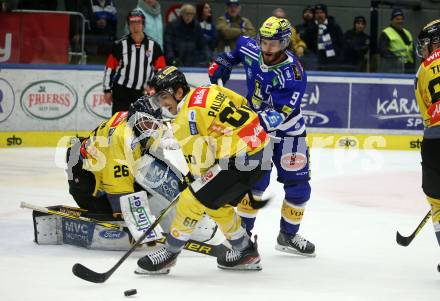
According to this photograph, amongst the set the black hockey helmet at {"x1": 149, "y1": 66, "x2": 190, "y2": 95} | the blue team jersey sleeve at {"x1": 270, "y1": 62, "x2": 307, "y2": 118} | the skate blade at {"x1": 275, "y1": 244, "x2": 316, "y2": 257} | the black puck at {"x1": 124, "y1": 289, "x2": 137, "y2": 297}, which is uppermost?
the black hockey helmet at {"x1": 149, "y1": 66, "x2": 190, "y2": 95}

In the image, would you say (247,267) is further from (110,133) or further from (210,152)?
(110,133)

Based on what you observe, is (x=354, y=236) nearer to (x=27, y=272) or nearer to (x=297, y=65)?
(x=297, y=65)

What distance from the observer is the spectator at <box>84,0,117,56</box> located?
10641 mm

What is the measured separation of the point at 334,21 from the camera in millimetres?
11594

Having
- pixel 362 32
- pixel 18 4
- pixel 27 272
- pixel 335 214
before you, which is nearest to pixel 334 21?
pixel 362 32

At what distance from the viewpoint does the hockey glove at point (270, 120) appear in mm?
4984

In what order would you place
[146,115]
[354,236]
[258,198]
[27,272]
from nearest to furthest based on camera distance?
[27,272], [146,115], [258,198], [354,236]

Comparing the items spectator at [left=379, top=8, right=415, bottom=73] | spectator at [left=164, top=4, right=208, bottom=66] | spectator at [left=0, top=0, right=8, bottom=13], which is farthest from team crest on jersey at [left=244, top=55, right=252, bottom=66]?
spectator at [left=379, top=8, right=415, bottom=73]

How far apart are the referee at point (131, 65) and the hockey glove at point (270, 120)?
3.90 metres

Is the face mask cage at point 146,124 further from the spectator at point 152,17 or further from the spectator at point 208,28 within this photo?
the spectator at point 208,28

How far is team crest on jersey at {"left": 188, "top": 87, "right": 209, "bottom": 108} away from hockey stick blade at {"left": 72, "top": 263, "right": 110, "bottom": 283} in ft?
3.11

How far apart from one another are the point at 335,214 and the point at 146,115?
88.5 inches

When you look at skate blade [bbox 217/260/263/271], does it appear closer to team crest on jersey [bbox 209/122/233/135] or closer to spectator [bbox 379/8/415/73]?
team crest on jersey [bbox 209/122/233/135]

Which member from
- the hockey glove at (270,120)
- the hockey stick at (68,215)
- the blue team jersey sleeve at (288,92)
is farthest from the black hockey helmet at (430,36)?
the hockey stick at (68,215)
